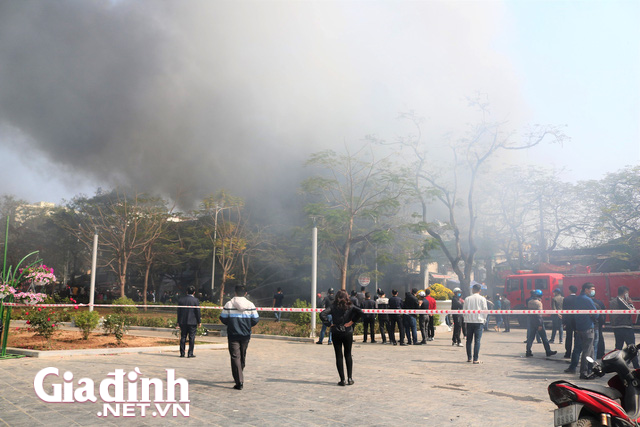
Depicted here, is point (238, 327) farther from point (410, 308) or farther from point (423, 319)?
point (423, 319)

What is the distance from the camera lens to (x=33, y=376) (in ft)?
25.5

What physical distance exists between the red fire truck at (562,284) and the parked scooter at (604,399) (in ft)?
62.4

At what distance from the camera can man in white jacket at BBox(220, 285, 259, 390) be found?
7199 millimetres

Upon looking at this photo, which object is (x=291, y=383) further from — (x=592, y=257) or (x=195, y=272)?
(x=195, y=272)

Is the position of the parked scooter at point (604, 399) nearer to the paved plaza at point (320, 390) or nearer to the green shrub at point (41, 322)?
the paved plaza at point (320, 390)

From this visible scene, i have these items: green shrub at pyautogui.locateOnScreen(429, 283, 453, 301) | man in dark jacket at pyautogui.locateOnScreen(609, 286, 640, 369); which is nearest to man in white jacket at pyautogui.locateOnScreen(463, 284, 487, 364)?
man in dark jacket at pyautogui.locateOnScreen(609, 286, 640, 369)

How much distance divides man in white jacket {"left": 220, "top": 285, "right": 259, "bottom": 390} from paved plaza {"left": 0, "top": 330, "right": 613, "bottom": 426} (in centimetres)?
33

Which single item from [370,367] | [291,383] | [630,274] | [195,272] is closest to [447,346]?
[370,367]

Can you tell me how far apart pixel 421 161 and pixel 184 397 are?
2368cm

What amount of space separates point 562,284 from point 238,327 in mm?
22296

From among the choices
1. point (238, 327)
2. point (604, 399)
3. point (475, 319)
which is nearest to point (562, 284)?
point (475, 319)

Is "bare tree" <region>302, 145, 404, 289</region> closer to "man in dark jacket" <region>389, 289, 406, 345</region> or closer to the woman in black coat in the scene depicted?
"man in dark jacket" <region>389, 289, 406, 345</region>

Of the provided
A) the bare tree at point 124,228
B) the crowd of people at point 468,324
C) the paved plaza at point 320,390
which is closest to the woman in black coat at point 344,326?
the crowd of people at point 468,324

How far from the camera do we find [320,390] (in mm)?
7176
